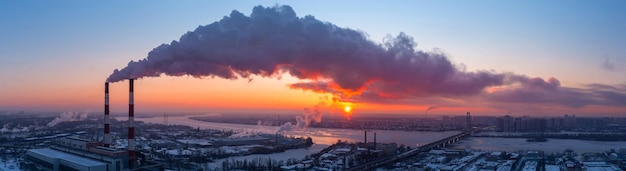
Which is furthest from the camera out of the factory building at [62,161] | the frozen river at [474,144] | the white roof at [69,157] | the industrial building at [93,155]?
the frozen river at [474,144]

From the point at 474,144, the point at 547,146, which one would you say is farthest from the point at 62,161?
the point at 547,146

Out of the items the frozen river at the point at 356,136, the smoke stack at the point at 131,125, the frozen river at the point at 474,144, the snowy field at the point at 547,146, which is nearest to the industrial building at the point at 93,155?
the smoke stack at the point at 131,125

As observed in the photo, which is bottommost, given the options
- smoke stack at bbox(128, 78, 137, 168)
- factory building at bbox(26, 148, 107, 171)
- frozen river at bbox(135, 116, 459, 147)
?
frozen river at bbox(135, 116, 459, 147)

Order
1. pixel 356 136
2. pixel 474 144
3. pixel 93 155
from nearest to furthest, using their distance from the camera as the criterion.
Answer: pixel 93 155 → pixel 474 144 → pixel 356 136

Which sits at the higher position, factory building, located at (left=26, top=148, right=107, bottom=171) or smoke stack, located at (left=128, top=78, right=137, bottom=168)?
smoke stack, located at (left=128, top=78, right=137, bottom=168)

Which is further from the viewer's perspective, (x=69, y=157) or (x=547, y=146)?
(x=547, y=146)

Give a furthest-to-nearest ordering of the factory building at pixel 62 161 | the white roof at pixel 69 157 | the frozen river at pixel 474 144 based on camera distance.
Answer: the frozen river at pixel 474 144
the white roof at pixel 69 157
the factory building at pixel 62 161

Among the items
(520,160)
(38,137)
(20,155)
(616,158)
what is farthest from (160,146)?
(616,158)

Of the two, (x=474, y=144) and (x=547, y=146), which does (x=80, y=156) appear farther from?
(x=547, y=146)

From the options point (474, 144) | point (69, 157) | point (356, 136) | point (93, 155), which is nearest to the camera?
point (93, 155)

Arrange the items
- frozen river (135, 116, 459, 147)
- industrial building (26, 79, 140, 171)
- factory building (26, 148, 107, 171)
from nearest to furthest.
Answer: factory building (26, 148, 107, 171), industrial building (26, 79, 140, 171), frozen river (135, 116, 459, 147)

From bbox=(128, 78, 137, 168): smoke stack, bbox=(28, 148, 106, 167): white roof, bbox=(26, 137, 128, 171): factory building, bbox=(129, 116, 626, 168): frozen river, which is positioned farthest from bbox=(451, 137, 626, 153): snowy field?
Result: bbox=(28, 148, 106, 167): white roof

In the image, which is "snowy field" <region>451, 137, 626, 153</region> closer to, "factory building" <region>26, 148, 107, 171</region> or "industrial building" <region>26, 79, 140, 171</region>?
"industrial building" <region>26, 79, 140, 171</region>

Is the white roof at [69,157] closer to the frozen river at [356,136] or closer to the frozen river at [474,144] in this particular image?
the frozen river at [474,144]
